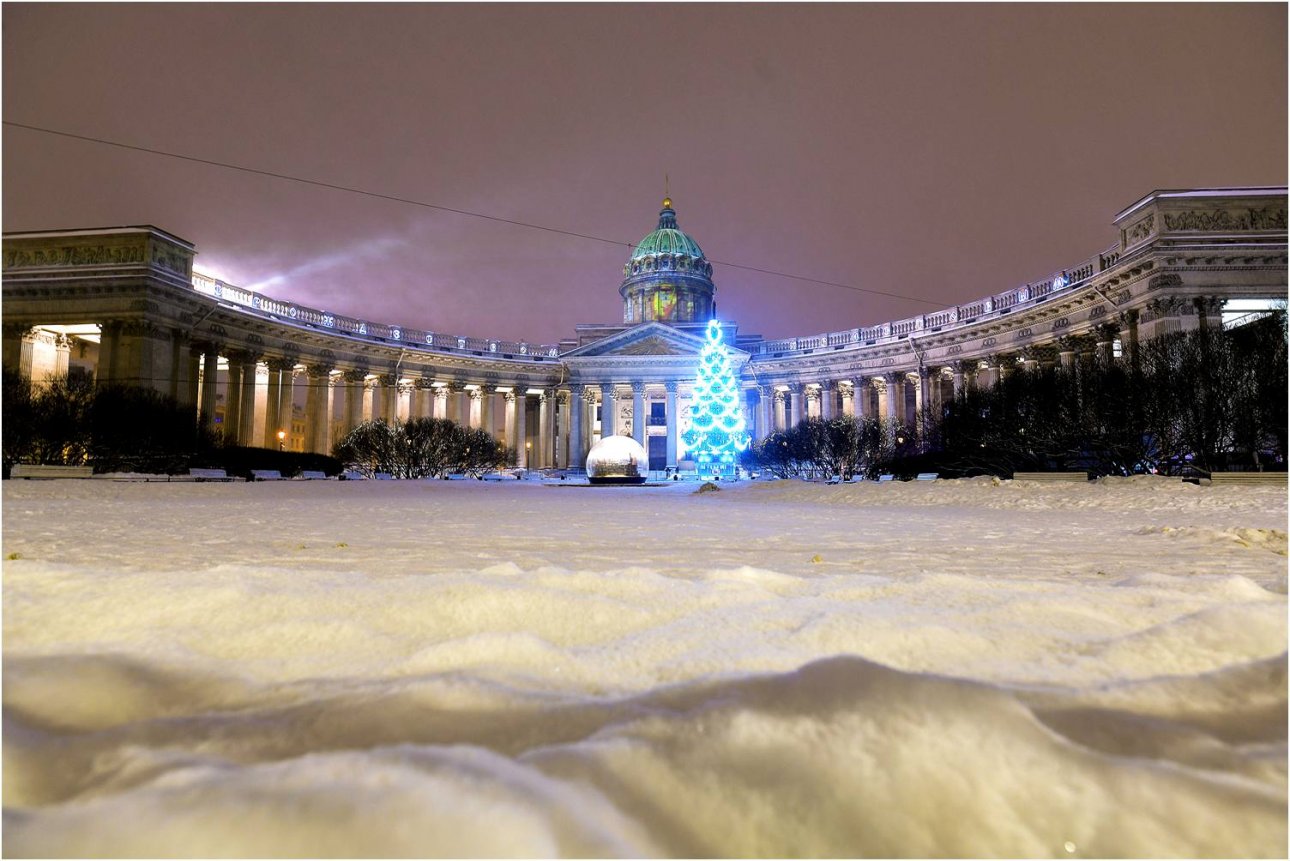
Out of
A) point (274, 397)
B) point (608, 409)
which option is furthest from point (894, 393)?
point (274, 397)

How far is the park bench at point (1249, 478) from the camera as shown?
39.1 feet

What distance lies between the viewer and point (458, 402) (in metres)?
49.6

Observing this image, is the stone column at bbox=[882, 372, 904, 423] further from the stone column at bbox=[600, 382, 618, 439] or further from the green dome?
the green dome

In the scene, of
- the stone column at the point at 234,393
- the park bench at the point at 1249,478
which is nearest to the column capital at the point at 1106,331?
the park bench at the point at 1249,478

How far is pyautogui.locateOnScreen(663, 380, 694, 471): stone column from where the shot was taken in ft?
151

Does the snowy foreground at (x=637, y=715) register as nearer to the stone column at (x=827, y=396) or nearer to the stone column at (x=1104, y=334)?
the stone column at (x=1104, y=334)

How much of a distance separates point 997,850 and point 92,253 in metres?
38.9

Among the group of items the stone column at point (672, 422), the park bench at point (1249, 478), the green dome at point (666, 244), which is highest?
the green dome at point (666, 244)

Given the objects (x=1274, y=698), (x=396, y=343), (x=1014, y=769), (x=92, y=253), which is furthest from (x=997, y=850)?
(x=396, y=343)

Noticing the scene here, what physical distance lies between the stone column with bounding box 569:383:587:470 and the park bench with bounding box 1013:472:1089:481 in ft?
111

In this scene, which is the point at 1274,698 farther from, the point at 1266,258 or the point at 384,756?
the point at 1266,258

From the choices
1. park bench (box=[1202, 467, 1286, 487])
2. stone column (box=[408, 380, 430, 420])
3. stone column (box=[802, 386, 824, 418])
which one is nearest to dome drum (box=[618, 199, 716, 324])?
stone column (box=[802, 386, 824, 418])

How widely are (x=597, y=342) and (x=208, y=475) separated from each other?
29231 mm

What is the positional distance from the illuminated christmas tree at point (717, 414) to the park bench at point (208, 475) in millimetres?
21318
